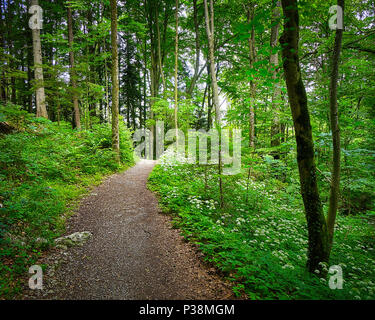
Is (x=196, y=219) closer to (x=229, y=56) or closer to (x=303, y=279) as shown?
(x=303, y=279)

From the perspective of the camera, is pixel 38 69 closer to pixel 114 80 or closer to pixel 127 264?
pixel 114 80

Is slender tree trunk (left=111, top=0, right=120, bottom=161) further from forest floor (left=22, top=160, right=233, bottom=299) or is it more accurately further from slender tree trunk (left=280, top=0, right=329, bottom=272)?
slender tree trunk (left=280, top=0, right=329, bottom=272)

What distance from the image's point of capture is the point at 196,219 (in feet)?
16.2

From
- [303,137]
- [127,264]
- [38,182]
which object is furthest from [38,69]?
[303,137]

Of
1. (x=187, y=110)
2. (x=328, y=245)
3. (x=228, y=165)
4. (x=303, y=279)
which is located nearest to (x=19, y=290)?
(x=303, y=279)

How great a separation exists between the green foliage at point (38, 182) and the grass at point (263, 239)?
2.99m

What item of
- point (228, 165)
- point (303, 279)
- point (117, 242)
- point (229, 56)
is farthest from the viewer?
point (229, 56)

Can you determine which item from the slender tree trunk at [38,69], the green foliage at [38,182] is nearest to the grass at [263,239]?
the green foliage at [38,182]

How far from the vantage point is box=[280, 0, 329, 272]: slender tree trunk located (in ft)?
8.63

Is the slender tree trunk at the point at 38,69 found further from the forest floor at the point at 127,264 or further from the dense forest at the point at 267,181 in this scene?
the forest floor at the point at 127,264

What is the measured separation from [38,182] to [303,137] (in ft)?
24.5

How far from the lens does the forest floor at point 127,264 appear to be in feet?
9.12
